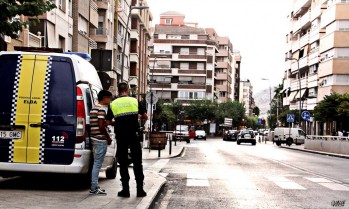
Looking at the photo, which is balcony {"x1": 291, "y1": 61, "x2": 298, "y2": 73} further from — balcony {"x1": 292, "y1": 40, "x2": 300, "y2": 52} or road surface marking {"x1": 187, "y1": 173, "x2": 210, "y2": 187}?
road surface marking {"x1": 187, "y1": 173, "x2": 210, "y2": 187}

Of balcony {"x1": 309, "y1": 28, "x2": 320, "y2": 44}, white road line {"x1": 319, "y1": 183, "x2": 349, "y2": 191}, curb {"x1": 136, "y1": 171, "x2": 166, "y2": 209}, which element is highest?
balcony {"x1": 309, "y1": 28, "x2": 320, "y2": 44}

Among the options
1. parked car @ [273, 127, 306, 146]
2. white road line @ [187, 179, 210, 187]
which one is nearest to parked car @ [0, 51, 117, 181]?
white road line @ [187, 179, 210, 187]

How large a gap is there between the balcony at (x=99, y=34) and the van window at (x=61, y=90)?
42670 mm

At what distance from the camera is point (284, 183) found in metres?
14.6

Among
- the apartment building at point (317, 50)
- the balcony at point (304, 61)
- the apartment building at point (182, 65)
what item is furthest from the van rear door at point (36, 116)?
the apartment building at point (182, 65)

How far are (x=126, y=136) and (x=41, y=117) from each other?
1.63m

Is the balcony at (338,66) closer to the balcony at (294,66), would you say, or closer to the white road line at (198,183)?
the balcony at (294,66)

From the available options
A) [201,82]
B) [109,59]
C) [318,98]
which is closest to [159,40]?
[201,82]

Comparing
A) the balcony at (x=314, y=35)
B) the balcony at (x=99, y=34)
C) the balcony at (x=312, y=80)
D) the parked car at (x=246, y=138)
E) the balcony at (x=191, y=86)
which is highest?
the balcony at (x=314, y=35)

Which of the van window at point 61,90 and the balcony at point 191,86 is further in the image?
the balcony at point 191,86

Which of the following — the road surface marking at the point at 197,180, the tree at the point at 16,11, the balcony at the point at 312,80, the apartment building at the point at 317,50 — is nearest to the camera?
the tree at the point at 16,11

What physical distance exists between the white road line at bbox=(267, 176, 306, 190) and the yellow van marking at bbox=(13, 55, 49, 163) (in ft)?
18.7

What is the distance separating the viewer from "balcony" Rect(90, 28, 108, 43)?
53275 mm

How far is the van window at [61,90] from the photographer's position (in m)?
10.7
